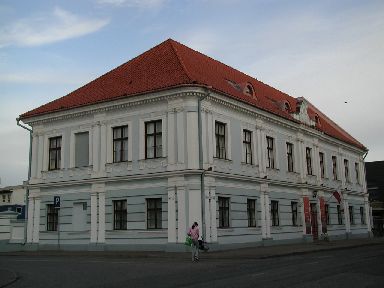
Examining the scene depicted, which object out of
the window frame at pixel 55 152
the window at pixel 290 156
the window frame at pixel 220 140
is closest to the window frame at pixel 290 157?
the window at pixel 290 156

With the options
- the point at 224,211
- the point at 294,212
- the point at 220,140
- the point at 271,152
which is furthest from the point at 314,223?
the point at 220,140

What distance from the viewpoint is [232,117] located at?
27.5 m

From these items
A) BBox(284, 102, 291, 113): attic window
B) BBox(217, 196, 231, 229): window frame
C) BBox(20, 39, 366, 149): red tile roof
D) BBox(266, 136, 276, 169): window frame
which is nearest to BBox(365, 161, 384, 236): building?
BBox(284, 102, 291, 113): attic window

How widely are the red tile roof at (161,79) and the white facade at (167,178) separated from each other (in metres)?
0.48

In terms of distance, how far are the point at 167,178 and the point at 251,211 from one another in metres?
6.41

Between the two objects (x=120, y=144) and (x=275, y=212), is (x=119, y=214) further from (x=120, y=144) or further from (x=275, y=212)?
(x=275, y=212)

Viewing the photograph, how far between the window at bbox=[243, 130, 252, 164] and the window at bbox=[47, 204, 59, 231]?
12096 mm

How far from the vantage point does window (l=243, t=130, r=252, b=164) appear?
2839cm

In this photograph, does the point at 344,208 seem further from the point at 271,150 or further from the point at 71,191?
the point at 71,191

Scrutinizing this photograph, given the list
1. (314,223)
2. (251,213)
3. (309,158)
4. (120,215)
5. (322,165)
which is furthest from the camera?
(322,165)

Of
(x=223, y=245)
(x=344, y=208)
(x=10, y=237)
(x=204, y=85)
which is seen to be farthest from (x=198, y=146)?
(x=344, y=208)

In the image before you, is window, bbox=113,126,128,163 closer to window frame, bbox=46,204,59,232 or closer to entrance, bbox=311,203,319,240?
window frame, bbox=46,204,59,232

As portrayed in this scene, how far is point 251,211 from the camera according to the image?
92.4 ft

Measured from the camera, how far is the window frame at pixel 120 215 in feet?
85.8
